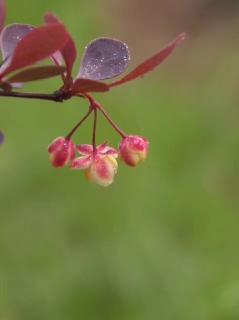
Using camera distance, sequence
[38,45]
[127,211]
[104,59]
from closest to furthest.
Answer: [38,45]
[104,59]
[127,211]

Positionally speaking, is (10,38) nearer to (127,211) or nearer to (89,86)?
(89,86)

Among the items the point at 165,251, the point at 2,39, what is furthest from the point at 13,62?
the point at 165,251

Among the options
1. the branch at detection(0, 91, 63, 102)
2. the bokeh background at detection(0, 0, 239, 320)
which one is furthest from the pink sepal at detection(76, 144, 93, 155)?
the bokeh background at detection(0, 0, 239, 320)

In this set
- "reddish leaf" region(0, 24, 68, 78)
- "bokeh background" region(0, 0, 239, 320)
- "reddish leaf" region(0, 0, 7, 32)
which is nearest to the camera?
"reddish leaf" region(0, 24, 68, 78)

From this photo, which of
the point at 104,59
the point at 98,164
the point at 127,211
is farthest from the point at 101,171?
the point at 127,211

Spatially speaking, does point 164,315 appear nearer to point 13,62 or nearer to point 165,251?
point 165,251

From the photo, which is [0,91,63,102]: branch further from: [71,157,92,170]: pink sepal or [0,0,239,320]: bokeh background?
[0,0,239,320]: bokeh background
